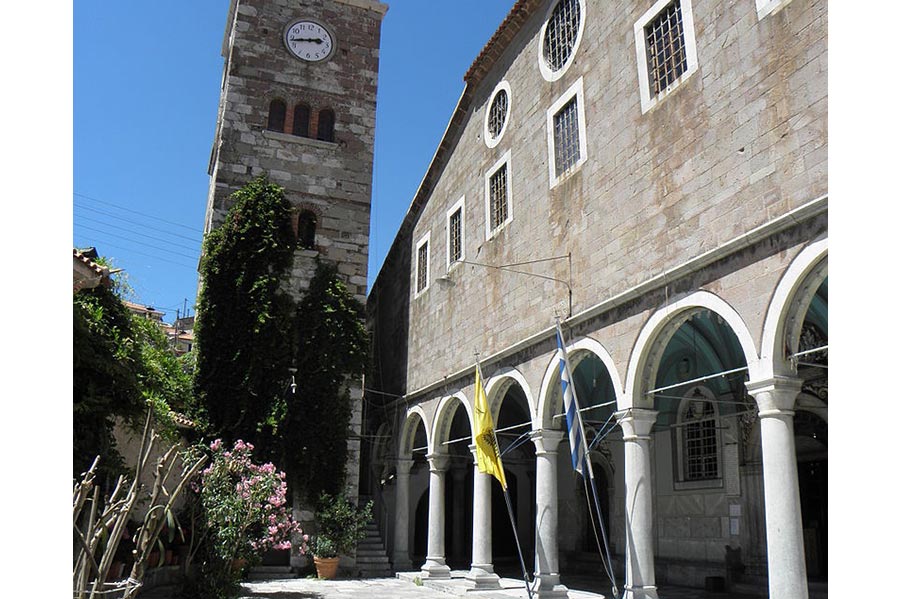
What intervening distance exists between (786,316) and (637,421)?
9.54 feet

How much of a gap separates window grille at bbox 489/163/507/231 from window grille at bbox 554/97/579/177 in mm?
2105

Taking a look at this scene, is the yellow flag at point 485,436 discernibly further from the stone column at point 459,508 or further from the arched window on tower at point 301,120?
the arched window on tower at point 301,120

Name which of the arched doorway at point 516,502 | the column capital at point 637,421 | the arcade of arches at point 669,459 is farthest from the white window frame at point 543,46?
the arched doorway at point 516,502

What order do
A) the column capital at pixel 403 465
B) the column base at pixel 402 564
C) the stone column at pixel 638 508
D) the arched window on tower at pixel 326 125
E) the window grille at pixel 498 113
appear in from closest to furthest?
the stone column at pixel 638 508, the window grille at pixel 498 113, the column base at pixel 402 564, the column capital at pixel 403 465, the arched window on tower at pixel 326 125

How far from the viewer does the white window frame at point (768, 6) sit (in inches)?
327

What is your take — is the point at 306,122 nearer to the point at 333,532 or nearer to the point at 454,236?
the point at 454,236

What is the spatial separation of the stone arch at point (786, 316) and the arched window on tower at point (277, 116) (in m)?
15.3

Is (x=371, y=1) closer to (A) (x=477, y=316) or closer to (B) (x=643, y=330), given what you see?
(A) (x=477, y=316)

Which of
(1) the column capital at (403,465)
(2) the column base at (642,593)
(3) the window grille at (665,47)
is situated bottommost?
(2) the column base at (642,593)

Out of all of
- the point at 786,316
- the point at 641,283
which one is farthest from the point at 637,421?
the point at 786,316

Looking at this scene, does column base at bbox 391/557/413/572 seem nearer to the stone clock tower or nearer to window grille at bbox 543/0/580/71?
the stone clock tower

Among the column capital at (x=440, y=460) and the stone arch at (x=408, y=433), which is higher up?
the stone arch at (x=408, y=433)

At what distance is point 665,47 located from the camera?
10.5m
